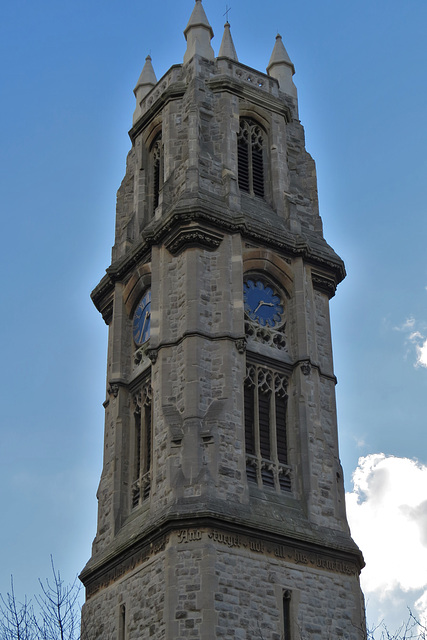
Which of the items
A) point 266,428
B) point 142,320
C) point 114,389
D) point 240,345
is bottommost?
point 266,428

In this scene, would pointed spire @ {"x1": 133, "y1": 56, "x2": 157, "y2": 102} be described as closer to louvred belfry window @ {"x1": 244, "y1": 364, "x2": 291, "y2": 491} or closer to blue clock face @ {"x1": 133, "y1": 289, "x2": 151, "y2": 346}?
blue clock face @ {"x1": 133, "y1": 289, "x2": 151, "y2": 346}

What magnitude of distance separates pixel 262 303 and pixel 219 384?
178 inches

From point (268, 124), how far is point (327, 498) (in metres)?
15.0

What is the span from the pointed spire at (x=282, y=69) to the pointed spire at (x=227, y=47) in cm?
231

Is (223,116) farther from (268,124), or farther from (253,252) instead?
(253,252)

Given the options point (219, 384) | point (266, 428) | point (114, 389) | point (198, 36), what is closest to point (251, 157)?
point (198, 36)

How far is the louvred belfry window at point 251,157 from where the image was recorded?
42.2m

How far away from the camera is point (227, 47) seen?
4547 centimetres

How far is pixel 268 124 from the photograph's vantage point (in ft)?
144

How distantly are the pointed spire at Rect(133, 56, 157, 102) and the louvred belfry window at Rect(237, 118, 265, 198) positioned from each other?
17.8ft

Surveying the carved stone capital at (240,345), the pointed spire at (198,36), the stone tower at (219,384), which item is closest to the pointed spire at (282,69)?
the stone tower at (219,384)

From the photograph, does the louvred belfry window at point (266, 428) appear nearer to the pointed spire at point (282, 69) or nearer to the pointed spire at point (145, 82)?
the pointed spire at point (282, 69)

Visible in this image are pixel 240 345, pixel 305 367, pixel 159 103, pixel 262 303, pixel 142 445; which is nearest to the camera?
pixel 240 345

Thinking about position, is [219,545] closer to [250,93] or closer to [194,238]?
[194,238]
